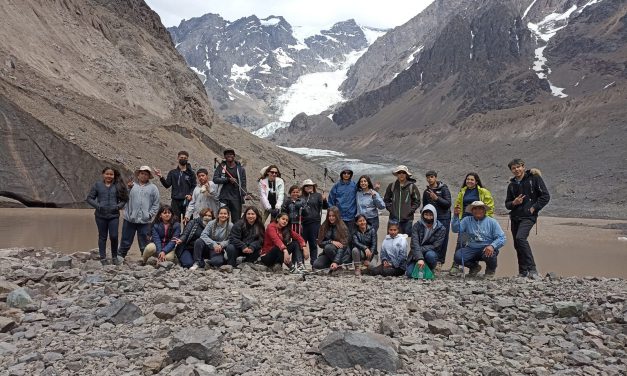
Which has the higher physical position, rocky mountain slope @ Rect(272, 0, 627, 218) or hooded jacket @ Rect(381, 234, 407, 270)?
rocky mountain slope @ Rect(272, 0, 627, 218)

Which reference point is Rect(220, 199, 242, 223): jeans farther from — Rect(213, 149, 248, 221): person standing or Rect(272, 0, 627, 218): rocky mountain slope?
Rect(272, 0, 627, 218): rocky mountain slope

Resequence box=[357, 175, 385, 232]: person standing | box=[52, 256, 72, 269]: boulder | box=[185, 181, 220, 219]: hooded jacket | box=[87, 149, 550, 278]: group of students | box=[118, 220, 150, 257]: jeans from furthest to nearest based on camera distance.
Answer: box=[185, 181, 220, 219]: hooded jacket
box=[357, 175, 385, 232]: person standing
box=[118, 220, 150, 257]: jeans
box=[87, 149, 550, 278]: group of students
box=[52, 256, 72, 269]: boulder

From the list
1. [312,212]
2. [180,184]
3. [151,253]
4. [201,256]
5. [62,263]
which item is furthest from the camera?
[180,184]

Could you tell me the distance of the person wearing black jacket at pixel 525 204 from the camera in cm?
836

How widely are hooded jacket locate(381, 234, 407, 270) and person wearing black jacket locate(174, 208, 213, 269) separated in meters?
3.29

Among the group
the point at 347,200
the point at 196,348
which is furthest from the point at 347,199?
the point at 196,348

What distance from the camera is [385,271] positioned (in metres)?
8.52

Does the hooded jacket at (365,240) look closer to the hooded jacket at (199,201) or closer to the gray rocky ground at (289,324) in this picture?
the gray rocky ground at (289,324)

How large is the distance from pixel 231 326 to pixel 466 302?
10.6 ft

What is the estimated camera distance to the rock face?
181 inches

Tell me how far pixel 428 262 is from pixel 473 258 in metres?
1.03

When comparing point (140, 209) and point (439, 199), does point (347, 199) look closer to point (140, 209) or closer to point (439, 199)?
point (439, 199)

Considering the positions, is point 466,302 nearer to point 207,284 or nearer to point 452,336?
point 452,336

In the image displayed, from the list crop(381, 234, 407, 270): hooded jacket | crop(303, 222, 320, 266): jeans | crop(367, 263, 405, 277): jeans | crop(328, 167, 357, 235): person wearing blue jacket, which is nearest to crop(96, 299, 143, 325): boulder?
crop(303, 222, 320, 266): jeans
